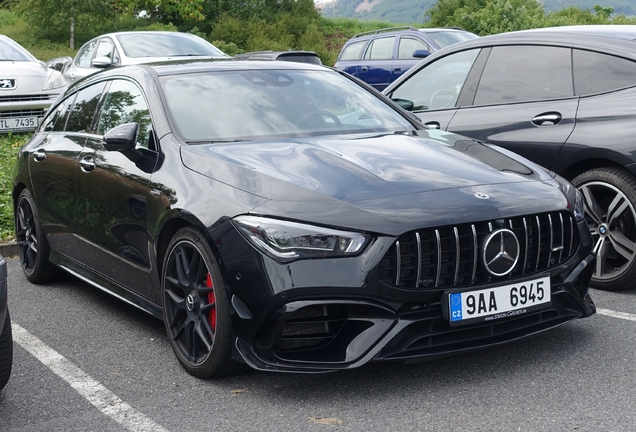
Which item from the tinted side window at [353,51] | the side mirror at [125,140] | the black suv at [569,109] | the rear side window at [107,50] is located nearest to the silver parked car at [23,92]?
the rear side window at [107,50]

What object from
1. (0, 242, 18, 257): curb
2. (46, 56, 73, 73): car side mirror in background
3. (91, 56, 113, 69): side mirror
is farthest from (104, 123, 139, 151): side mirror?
(46, 56, 73, 73): car side mirror in background

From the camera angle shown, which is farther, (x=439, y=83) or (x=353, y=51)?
(x=353, y=51)

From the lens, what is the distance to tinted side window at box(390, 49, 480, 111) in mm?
6516

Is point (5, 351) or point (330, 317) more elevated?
point (330, 317)

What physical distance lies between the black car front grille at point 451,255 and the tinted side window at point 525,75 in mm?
2168

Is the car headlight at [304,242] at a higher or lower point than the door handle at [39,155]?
higher

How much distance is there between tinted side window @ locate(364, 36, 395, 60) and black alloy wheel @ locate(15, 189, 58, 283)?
A: 10790mm

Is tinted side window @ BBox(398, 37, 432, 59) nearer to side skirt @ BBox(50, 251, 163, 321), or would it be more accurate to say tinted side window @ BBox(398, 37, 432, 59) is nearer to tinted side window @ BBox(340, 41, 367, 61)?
tinted side window @ BBox(340, 41, 367, 61)

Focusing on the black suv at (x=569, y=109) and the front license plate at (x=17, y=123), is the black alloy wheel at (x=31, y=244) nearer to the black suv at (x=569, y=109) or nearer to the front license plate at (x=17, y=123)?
the black suv at (x=569, y=109)

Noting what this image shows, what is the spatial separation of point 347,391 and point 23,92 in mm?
9626

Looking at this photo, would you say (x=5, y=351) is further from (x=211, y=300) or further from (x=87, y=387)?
(x=211, y=300)

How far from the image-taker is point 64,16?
31141mm

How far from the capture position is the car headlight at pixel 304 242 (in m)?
3.67

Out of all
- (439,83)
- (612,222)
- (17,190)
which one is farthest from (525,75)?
(17,190)
